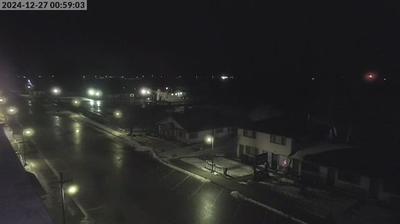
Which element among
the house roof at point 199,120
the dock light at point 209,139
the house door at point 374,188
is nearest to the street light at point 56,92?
the house roof at point 199,120

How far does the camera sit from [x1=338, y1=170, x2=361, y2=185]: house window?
898 inches

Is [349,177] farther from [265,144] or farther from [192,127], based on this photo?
[192,127]

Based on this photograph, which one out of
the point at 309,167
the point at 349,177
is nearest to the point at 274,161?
the point at 309,167

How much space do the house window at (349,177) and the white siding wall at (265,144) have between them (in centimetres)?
502

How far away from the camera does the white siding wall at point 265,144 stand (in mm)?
28152

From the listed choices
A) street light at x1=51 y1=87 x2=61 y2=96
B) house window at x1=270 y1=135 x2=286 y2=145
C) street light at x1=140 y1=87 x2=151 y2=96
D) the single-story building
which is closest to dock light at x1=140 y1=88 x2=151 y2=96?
street light at x1=140 y1=87 x2=151 y2=96

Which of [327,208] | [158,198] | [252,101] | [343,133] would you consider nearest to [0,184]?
[158,198]

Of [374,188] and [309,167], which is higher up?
[309,167]

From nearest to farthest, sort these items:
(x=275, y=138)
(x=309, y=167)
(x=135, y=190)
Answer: (x=135, y=190), (x=309, y=167), (x=275, y=138)

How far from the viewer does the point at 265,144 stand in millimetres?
29859

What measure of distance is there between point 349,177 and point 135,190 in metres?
15.6

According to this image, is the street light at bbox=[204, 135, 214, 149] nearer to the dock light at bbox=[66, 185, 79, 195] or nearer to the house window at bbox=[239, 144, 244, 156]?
the house window at bbox=[239, 144, 244, 156]

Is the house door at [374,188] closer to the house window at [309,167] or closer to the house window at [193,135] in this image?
the house window at [309,167]

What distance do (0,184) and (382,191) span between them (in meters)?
22.3
